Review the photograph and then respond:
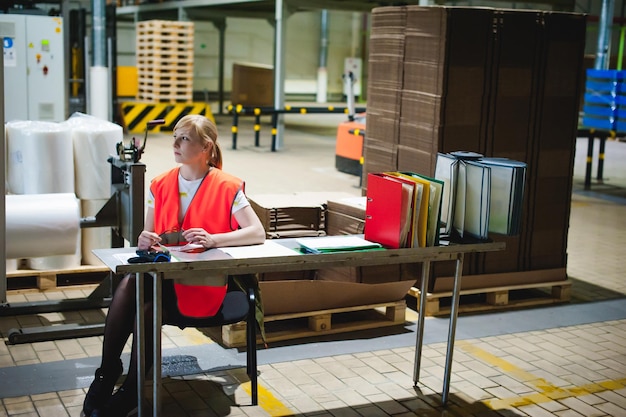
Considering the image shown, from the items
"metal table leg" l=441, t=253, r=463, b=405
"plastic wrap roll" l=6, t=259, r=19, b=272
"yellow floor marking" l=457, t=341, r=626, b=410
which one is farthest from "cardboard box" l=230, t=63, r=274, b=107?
"metal table leg" l=441, t=253, r=463, b=405

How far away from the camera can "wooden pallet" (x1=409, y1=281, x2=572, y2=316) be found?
6.23 metres

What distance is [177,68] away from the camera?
18203 millimetres

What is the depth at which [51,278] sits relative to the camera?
6.39 m

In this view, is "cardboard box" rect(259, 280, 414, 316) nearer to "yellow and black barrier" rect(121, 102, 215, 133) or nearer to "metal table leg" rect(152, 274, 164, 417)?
"metal table leg" rect(152, 274, 164, 417)

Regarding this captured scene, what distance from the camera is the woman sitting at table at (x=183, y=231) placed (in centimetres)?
408

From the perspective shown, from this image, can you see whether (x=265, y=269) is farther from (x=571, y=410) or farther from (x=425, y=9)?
(x=425, y=9)

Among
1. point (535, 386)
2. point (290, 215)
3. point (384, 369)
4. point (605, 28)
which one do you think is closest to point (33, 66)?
point (290, 215)

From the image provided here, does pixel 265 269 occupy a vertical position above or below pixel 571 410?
above

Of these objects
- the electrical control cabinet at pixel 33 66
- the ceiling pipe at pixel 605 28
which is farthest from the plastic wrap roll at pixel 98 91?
the ceiling pipe at pixel 605 28

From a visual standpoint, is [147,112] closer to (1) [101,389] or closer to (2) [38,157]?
(2) [38,157]

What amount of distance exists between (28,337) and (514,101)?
4065mm

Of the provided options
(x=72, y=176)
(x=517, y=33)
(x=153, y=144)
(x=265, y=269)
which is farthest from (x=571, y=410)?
(x=153, y=144)

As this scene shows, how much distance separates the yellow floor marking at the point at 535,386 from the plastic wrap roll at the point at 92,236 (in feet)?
10.5

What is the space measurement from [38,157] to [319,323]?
2.59 meters
